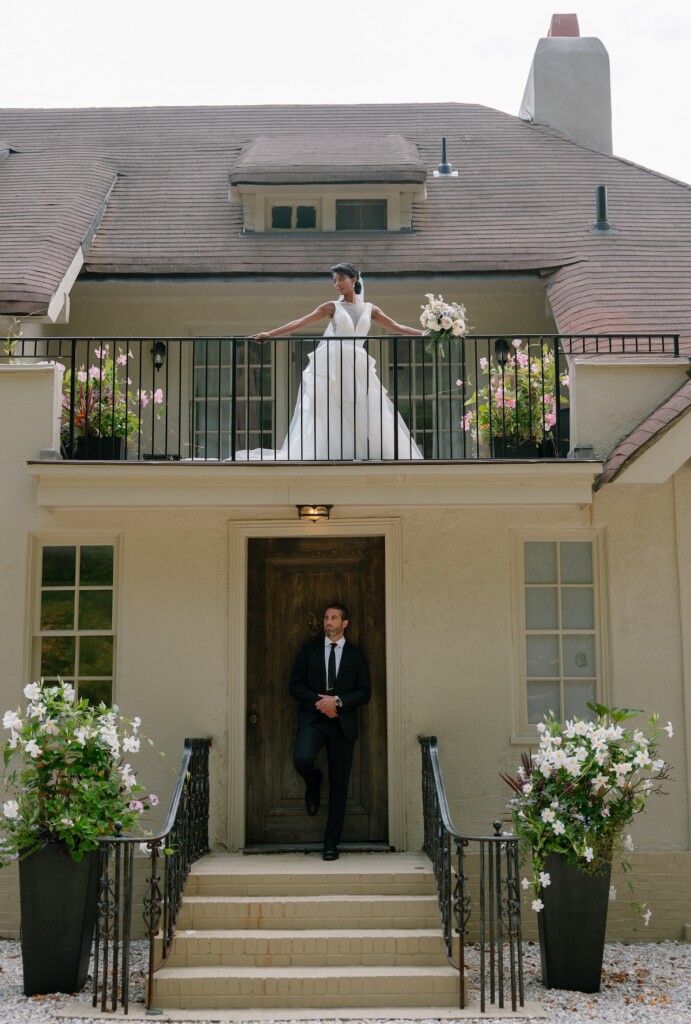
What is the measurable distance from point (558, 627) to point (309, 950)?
135 inches

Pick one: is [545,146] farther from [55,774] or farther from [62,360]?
[55,774]

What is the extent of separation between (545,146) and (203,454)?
605cm

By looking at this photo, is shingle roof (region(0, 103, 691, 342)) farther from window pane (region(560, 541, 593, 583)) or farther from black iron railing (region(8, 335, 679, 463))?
window pane (region(560, 541, 593, 583))

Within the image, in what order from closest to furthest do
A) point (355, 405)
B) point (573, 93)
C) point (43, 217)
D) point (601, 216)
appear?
point (355, 405), point (43, 217), point (601, 216), point (573, 93)

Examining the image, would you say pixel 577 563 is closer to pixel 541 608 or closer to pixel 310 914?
pixel 541 608

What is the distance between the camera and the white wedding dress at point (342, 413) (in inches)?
Answer: 376

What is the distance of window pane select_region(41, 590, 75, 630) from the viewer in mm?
9820

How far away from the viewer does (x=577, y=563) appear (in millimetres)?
9898

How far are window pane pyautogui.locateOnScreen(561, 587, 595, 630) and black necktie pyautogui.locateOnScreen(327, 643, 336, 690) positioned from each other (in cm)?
199

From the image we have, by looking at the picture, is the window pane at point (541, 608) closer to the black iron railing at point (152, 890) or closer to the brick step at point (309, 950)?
the brick step at point (309, 950)

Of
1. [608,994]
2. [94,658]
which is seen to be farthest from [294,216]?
[608,994]

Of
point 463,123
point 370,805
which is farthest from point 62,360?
point 463,123

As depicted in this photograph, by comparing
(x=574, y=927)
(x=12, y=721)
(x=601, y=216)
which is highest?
(x=601, y=216)

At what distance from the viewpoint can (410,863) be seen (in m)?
8.88
